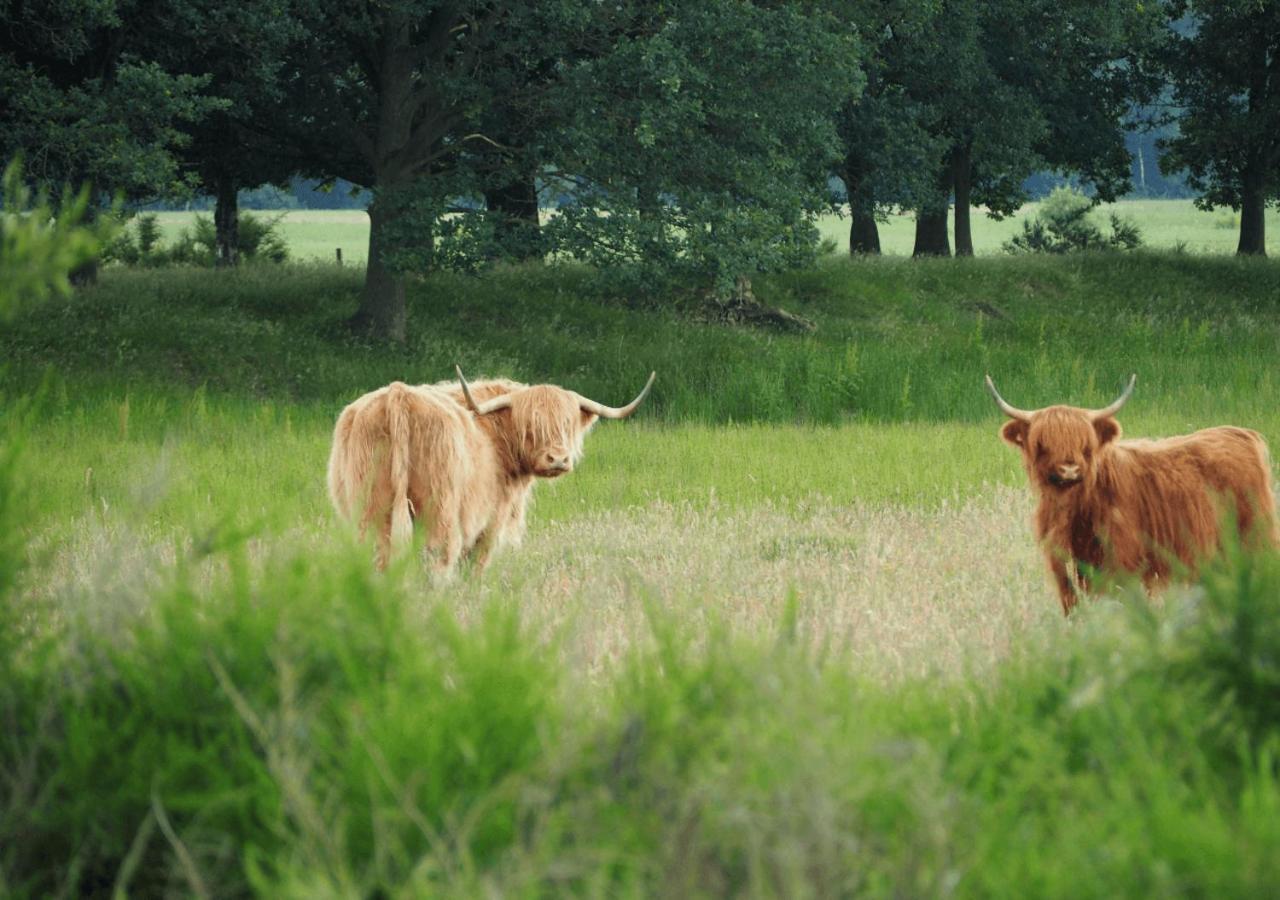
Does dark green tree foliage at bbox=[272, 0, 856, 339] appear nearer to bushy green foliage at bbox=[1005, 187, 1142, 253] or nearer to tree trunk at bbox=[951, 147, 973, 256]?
tree trunk at bbox=[951, 147, 973, 256]

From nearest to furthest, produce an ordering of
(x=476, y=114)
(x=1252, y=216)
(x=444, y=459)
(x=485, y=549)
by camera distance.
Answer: (x=444, y=459), (x=485, y=549), (x=476, y=114), (x=1252, y=216)

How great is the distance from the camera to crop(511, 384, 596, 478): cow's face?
7371 mm

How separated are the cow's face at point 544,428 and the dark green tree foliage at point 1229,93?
28.1 meters

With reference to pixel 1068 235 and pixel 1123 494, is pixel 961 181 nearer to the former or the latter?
pixel 1068 235

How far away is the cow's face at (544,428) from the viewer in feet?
24.2

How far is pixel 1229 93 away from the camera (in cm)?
3375

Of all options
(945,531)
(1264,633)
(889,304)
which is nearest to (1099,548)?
(1264,633)

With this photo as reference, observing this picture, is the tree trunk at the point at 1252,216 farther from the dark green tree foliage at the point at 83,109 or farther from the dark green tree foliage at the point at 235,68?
the dark green tree foliage at the point at 83,109

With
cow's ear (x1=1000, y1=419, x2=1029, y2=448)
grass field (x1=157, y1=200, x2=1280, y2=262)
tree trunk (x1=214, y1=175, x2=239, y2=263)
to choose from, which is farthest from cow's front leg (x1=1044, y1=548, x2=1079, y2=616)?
grass field (x1=157, y1=200, x2=1280, y2=262)

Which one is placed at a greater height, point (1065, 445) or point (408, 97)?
point (408, 97)

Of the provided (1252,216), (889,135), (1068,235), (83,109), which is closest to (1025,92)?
(889,135)

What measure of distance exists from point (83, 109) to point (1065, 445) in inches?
580

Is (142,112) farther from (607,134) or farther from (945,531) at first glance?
(945,531)

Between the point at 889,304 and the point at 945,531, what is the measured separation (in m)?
16.9
